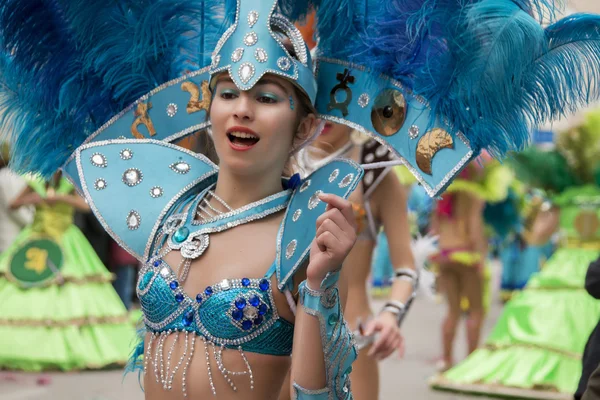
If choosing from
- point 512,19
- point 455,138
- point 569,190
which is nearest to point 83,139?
point 455,138

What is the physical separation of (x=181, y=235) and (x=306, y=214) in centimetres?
39

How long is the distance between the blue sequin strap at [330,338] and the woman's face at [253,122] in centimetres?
41

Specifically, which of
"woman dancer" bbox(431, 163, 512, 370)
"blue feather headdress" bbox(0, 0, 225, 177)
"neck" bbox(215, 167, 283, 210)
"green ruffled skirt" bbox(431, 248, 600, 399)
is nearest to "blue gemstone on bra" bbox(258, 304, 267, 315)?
"neck" bbox(215, 167, 283, 210)

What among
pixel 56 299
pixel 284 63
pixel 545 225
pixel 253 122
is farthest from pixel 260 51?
pixel 56 299

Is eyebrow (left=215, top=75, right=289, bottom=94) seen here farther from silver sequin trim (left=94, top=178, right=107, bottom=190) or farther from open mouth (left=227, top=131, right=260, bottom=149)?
silver sequin trim (left=94, top=178, right=107, bottom=190)

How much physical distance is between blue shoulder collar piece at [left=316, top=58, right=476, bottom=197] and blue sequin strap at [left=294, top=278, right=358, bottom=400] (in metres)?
0.41

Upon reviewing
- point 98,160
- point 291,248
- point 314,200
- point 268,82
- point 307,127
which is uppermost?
point 268,82

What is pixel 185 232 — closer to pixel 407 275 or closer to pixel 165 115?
pixel 165 115

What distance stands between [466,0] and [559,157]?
5.19 meters

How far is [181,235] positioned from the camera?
2.57m

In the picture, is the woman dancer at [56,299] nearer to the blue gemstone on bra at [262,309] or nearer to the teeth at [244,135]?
the teeth at [244,135]

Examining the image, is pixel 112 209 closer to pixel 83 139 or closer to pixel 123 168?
pixel 123 168

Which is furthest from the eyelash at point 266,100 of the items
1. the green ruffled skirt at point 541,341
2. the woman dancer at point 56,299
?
the woman dancer at point 56,299

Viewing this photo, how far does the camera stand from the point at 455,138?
2.37 meters
